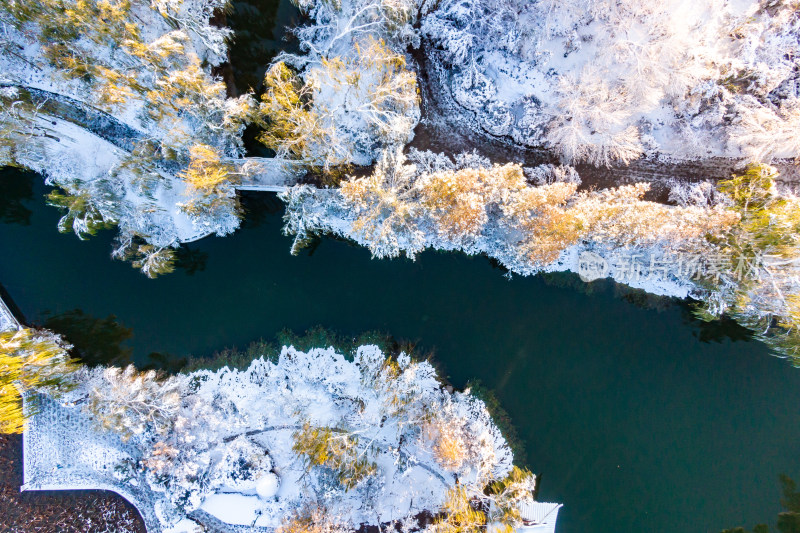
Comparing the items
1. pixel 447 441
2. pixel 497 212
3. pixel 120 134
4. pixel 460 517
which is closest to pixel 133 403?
pixel 120 134

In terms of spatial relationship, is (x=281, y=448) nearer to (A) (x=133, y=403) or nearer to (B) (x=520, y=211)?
(A) (x=133, y=403)

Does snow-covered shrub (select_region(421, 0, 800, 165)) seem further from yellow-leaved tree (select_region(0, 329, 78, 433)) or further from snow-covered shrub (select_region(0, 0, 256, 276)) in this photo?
yellow-leaved tree (select_region(0, 329, 78, 433))

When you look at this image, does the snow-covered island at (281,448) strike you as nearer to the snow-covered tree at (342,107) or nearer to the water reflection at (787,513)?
the snow-covered tree at (342,107)

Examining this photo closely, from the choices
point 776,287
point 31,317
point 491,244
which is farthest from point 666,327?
point 31,317

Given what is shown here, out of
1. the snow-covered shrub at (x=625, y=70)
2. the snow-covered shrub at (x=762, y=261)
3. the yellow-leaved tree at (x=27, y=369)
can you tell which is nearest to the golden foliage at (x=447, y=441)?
the snow-covered shrub at (x=762, y=261)

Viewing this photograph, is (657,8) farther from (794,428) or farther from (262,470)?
(262,470)

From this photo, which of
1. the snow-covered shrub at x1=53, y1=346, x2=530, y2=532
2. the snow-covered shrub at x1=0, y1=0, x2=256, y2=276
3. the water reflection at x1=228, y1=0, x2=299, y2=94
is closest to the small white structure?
the snow-covered shrub at x1=53, y1=346, x2=530, y2=532

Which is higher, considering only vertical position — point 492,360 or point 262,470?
point 492,360
